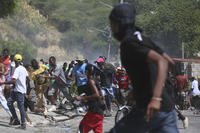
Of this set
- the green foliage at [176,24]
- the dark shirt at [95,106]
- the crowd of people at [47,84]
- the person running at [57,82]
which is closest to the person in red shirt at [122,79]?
the crowd of people at [47,84]

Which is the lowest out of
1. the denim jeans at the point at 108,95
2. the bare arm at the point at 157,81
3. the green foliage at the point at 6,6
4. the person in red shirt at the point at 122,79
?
the denim jeans at the point at 108,95

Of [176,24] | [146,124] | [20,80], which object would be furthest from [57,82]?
[176,24]

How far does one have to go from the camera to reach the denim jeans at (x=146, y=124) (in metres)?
5.27

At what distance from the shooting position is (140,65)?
5.20m

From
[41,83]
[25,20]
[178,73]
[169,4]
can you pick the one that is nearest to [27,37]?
[25,20]

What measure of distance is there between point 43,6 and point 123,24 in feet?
288

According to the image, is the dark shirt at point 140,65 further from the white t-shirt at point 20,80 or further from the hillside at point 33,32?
the hillside at point 33,32

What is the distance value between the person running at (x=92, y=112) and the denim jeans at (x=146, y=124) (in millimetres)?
3454

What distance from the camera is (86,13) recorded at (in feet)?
326

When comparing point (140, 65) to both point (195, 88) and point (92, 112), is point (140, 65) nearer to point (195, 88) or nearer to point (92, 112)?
point (92, 112)

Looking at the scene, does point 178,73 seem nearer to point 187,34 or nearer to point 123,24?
point 123,24

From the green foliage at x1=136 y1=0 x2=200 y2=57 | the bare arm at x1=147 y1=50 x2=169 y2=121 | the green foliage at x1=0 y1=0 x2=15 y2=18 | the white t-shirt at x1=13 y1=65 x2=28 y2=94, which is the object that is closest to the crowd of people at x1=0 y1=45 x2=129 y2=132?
the white t-shirt at x1=13 y1=65 x2=28 y2=94

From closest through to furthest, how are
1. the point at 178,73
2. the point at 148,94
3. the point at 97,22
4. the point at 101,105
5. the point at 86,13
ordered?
the point at 148,94, the point at 101,105, the point at 178,73, the point at 97,22, the point at 86,13

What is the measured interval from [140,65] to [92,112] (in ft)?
12.4
